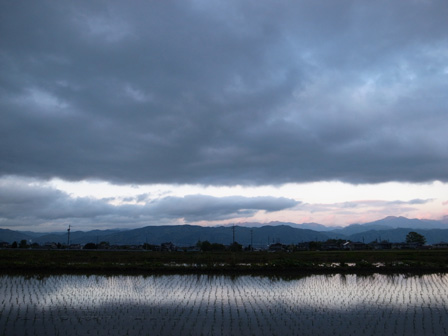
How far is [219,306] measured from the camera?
12.7 m

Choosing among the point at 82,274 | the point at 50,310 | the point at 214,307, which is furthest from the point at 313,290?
the point at 82,274

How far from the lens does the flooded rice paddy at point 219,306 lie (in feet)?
32.2

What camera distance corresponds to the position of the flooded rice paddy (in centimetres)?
983

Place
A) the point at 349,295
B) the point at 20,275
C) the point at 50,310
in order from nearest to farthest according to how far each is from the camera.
A: the point at 50,310, the point at 349,295, the point at 20,275

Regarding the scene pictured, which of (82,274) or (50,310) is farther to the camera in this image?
(82,274)

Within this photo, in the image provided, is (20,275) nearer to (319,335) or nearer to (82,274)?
(82,274)

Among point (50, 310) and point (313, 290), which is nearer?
point (50, 310)

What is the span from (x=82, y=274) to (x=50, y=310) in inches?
402

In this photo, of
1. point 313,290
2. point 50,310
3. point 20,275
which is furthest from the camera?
point 20,275

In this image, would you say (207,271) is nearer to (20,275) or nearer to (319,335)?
(20,275)

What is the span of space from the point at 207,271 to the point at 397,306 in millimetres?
13241

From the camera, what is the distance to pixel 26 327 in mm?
9750

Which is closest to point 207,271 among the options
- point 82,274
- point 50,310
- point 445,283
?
point 82,274

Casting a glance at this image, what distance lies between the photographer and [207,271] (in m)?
23.5
